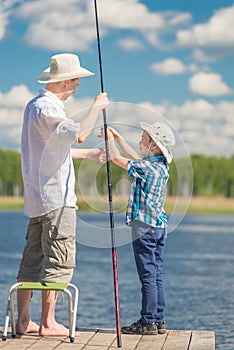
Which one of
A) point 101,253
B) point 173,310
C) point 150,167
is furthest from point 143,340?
point 101,253

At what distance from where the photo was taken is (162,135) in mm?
5500

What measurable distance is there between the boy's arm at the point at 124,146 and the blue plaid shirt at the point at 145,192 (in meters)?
0.06

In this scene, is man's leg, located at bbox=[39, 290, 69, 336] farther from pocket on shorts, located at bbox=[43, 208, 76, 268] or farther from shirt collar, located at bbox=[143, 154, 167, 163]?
shirt collar, located at bbox=[143, 154, 167, 163]

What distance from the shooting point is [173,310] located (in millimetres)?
12750

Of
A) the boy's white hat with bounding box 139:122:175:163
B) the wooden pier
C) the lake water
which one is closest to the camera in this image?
the wooden pier

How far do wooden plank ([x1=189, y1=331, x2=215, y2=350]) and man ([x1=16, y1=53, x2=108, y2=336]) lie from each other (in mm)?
791

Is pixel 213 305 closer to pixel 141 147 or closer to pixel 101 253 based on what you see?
pixel 141 147

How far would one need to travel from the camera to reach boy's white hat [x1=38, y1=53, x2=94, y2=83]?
5324 millimetres

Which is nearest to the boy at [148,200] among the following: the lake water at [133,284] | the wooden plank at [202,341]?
the lake water at [133,284]

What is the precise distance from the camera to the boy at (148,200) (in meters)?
5.46

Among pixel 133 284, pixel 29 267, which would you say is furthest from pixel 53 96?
pixel 133 284

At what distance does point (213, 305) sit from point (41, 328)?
27.7 feet

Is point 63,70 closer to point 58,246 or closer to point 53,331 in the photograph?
point 58,246

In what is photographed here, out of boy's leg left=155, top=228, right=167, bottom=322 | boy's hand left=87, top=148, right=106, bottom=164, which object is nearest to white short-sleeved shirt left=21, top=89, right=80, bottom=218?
boy's hand left=87, top=148, right=106, bottom=164
